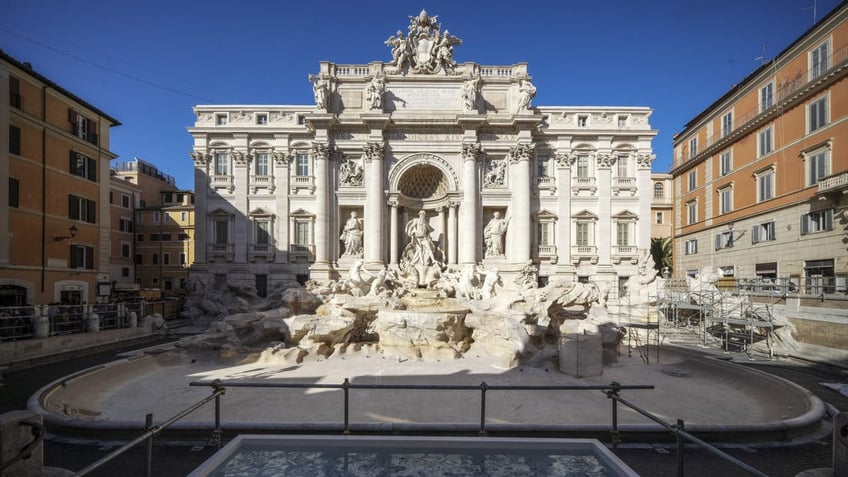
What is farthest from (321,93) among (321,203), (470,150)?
(470,150)

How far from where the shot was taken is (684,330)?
61.9ft

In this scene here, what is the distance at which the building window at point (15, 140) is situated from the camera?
1836 cm

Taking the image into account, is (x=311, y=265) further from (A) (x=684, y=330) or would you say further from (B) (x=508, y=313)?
(A) (x=684, y=330)

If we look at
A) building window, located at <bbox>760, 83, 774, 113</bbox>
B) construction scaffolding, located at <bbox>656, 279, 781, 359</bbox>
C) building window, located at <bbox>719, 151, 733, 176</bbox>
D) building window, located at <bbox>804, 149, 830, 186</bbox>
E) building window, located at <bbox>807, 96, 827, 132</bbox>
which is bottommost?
construction scaffolding, located at <bbox>656, 279, 781, 359</bbox>

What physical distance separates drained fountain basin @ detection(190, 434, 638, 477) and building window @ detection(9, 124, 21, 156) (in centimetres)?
2397

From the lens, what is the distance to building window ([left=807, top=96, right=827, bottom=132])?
20031 millimetres

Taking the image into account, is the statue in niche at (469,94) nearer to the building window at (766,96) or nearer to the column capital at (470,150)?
the column capital at (470,150)

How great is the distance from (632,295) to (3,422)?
26713mm

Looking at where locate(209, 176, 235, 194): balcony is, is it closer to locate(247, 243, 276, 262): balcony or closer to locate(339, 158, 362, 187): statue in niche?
locate(247, 243, 276, 262): balcony

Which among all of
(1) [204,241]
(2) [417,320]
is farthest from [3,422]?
(1) [204,241]

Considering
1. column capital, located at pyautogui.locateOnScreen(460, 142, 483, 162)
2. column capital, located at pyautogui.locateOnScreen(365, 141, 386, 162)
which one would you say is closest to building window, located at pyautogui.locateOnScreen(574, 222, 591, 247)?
column capital, located at pyautogui.locateOnScreen(460, 142, 483, 162)

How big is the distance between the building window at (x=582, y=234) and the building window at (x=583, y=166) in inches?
148

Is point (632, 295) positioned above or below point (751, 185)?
below

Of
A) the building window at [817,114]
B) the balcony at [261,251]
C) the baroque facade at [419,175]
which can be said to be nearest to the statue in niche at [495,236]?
the baroque facade at [419,175]
